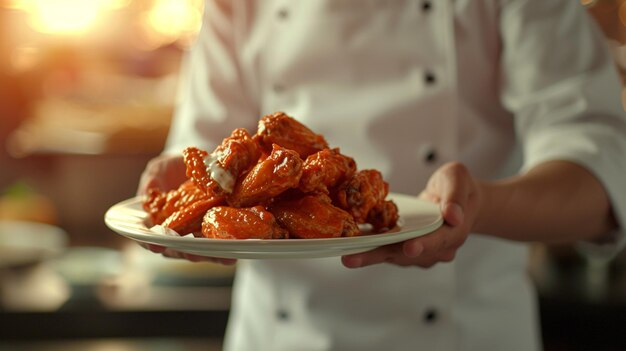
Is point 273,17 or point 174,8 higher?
point 174,8

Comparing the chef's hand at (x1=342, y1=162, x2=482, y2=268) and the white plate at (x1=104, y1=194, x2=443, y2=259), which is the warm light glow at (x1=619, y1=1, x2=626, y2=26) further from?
the white plate at (x1=104, y1=194, x2=443, y2=259)

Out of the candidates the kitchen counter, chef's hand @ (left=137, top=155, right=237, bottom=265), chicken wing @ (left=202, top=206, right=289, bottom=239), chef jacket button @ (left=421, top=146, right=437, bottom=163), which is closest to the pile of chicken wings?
chicken wing @ (left=202, top=206, right=289, bottom=239)

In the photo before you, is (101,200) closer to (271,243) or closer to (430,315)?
(430,315)

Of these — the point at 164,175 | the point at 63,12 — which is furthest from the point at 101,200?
the point at 164,175

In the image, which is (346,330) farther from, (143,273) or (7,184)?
(7,184)

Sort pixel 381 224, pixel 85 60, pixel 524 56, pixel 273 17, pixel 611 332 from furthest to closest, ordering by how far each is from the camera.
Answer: pixel 85 60 < pixel 611 332 < pixel 273 17 < pixel 524 56 < pixel 381 224

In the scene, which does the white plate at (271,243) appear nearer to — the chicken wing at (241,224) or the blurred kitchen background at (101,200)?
the chicken wing at (241,224)

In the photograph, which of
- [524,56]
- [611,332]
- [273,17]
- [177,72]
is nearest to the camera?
[524,56]

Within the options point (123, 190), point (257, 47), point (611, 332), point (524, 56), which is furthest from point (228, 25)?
point (611, 332)
